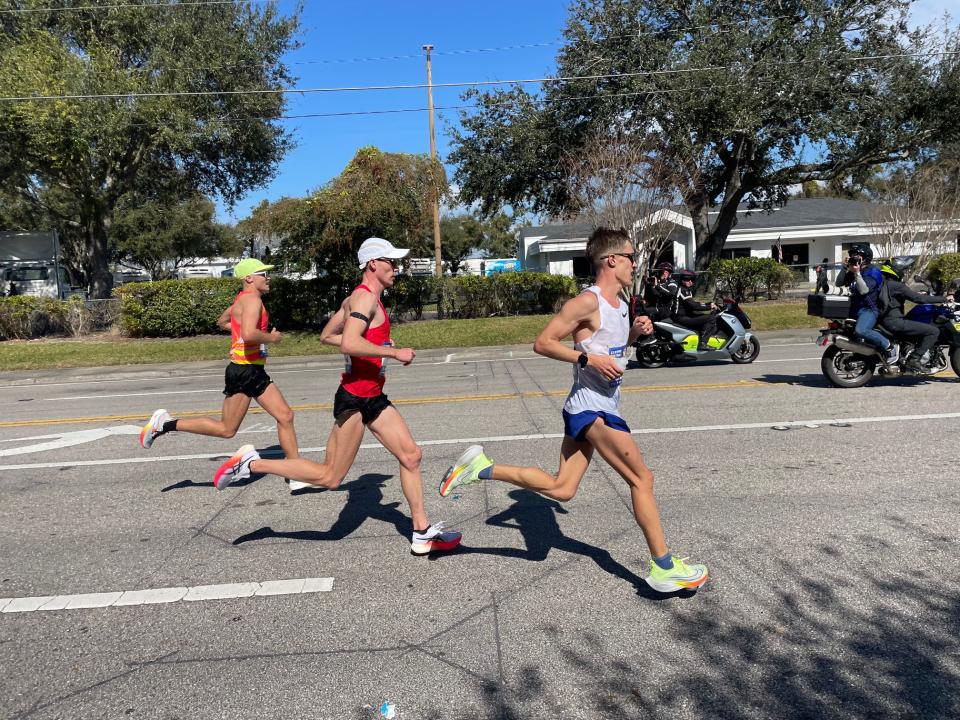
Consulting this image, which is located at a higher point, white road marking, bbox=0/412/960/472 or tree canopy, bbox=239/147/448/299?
tree canopy, bbox=239/147/448/299

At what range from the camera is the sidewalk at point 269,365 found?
16.7 meters

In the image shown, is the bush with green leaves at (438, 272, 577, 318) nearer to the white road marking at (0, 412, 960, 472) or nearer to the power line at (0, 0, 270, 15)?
the power line at (0, 0, 270, 15)

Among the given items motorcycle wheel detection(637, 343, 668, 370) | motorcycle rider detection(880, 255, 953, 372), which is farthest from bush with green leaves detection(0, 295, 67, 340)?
motorcycle rider detection(880, 255, 953, 372)

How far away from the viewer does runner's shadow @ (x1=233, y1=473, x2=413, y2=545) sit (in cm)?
535

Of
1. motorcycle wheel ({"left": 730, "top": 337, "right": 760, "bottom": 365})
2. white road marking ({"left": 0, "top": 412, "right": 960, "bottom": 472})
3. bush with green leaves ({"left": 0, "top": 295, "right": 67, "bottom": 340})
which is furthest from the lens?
bush with green leaves ({"left": 0, "top": 295, "right": 67, "bottom": 340})

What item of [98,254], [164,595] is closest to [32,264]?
[98,254]

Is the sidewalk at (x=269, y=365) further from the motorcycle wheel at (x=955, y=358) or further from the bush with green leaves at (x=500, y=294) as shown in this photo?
the motorcycle wheel at (x=955, y=358)

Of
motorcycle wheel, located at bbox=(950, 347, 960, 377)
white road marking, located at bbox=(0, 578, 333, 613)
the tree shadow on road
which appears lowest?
white road marking, located at bbox=(0, 578, 333, 613)

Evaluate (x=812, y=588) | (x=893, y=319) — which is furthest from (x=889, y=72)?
(x=812, y=588)

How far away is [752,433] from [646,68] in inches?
743

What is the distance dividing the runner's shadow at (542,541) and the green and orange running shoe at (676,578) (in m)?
0.08

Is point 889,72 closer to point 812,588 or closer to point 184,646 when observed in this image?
point 812,588

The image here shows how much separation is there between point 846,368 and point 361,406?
7.59 m

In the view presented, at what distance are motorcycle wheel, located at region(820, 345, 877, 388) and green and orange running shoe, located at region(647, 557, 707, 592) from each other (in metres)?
6.96
